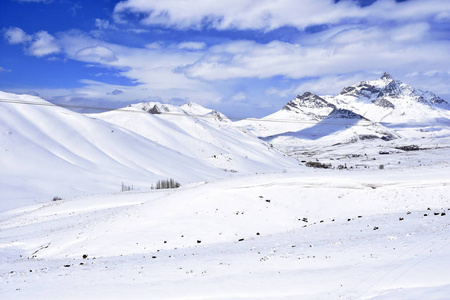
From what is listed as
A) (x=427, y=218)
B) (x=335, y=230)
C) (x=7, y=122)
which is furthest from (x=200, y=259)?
(x=7, y=122)

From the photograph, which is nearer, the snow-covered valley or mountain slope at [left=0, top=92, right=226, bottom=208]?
the snow-covered valley

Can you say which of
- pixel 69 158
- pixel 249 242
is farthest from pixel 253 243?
pixel 69 158

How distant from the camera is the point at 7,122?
128 metres

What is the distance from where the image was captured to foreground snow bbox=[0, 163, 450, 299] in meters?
16.2

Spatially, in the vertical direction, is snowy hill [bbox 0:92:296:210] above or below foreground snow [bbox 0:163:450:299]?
above

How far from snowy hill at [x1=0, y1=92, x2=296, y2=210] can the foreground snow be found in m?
47.6

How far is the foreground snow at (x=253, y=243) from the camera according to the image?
53.2ft

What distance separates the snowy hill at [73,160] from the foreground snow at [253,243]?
156ft

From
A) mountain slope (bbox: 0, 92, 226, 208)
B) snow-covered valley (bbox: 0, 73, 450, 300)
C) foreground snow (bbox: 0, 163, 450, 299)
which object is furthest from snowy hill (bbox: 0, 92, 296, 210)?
foreground snow (bbox: 0, 163, 450, 299)

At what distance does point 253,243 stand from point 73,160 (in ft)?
365

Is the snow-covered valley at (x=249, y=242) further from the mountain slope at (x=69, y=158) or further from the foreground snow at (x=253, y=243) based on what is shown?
the mountain slope at (x=69, y=158)

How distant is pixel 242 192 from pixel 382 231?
17979 mm

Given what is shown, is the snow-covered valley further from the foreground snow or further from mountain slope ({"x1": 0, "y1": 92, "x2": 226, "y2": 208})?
mountain slope ({"x1": 0, "y1": 92, "x2": 226, "y2": 208})

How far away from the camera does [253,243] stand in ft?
90.4
